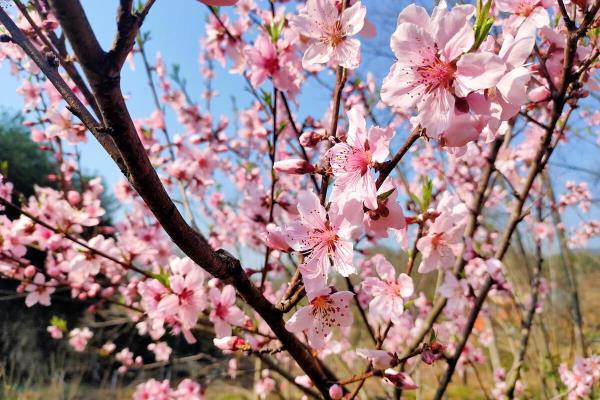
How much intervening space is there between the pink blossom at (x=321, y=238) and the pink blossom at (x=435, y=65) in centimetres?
27

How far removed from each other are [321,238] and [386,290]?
42cm

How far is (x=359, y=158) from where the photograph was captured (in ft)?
3.18

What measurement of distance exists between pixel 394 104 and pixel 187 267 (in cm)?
106

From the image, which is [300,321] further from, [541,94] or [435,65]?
[541,94]

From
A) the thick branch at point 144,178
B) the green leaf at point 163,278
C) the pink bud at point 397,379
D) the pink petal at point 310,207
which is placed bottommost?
the pink bud at point 397,379

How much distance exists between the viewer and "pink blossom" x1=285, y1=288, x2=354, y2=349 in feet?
3.43

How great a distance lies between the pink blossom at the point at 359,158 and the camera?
0.89m

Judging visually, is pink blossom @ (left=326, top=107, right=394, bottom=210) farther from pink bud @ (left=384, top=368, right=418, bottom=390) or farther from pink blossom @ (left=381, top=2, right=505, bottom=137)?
pink bud @ (left=384, top=368, right=418, bottom=390)

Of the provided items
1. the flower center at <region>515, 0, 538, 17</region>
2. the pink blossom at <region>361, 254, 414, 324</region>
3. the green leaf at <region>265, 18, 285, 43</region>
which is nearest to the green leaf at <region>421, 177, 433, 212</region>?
the pink blossom at <region>361, 254, 414, 324</region>

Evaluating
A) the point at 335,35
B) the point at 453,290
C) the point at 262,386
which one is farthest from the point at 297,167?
the point at 262,386

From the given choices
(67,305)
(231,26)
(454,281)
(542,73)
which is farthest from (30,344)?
(542,73)

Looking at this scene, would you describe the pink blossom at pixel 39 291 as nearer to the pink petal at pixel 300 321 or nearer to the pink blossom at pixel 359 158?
the pink petal at pixel 300 321

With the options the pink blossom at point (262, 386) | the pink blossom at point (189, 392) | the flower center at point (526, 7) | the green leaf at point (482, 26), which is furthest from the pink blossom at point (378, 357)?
the pink blossom at point (262, 386)

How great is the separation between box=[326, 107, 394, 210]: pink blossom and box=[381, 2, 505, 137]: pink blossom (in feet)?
0.29
